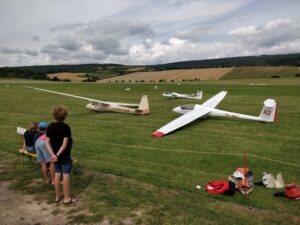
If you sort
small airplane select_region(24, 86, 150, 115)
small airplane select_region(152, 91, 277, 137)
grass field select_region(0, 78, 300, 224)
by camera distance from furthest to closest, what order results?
small airplane select_region(24, 86, 150, 115) < small airplane select_region(152, 91, 277, 137) < grass field select_region(0, 78, 300, 224)

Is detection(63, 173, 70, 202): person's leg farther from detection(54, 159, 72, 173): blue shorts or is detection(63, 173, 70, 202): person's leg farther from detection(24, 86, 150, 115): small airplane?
detection(24, 86, 150, 115): small airplane

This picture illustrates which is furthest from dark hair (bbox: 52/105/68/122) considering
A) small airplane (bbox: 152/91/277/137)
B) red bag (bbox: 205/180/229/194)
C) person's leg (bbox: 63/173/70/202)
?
small airplane (bbox: 152/91/277/137)

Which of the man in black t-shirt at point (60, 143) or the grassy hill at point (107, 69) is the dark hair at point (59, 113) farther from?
the grassy hill at point (107, 69)

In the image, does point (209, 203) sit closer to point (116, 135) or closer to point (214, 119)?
point (116, 135)

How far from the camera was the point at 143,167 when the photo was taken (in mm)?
9250

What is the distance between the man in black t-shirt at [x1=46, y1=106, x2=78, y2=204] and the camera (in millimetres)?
6333

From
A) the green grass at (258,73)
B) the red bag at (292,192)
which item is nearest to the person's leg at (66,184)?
the red bag at (292,192)

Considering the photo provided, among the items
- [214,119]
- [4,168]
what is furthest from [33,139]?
[214,119]

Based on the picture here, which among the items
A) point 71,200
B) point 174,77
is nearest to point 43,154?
point 71,200

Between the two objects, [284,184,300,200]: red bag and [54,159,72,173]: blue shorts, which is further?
[284,184,300,200]: red bag

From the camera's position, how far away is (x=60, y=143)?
647cm

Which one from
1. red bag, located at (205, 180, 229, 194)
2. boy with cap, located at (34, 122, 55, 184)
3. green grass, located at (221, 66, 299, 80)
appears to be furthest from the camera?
green grass, located at (221, 66, 299, 80)

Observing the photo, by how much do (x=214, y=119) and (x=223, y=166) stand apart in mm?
9544

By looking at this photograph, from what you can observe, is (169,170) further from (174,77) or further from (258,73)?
(258,73)
